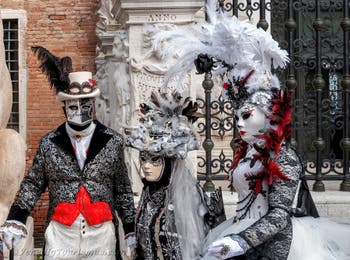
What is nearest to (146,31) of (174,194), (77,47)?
(174,194)

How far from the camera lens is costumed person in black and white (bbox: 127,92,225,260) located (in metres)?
6.15

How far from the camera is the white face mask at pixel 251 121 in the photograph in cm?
563

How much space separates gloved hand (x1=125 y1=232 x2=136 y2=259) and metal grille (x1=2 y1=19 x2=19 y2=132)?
680 centimetres

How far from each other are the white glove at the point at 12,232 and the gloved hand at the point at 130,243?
67 cm

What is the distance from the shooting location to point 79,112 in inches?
265

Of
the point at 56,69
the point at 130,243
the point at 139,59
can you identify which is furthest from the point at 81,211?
the point at 139,59

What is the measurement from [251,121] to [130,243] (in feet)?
4.37

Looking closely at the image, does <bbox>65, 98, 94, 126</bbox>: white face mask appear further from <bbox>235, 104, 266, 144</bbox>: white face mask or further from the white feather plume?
<bbox>235, 104, 266, 144</bbox>: white face mask

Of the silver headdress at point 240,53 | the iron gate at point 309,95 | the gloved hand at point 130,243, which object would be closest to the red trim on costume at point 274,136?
the silver headdress at point 240,53

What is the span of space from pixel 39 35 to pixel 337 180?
524cm

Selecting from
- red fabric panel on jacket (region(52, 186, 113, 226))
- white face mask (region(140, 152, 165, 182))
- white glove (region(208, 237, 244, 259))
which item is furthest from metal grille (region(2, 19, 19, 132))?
white glove (region(208, 237, 244, 259))

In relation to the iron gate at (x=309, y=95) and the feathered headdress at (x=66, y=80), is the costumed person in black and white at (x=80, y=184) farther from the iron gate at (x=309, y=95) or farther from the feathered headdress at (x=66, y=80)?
the iron gate at (x=309, y=95)

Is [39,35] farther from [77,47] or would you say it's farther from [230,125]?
[230,125]

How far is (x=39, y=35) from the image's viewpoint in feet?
42.7
